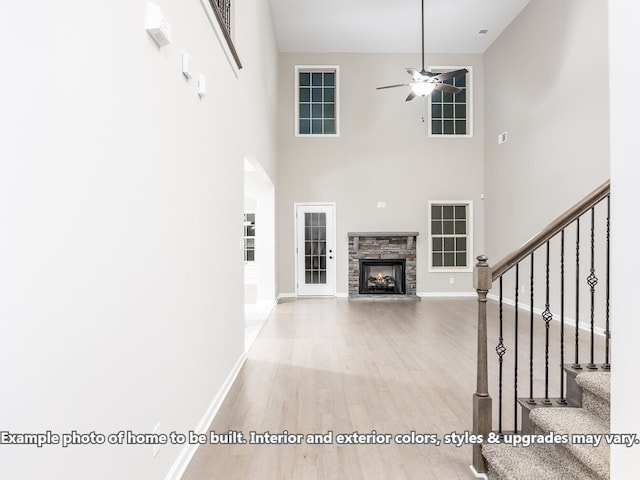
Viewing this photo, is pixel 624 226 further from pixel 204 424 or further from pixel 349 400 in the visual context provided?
pixel 204 424

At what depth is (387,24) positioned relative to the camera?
8.51 m

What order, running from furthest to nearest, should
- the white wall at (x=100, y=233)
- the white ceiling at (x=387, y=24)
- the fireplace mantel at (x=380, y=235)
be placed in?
the fireplace mantel at (x=380, y=235) < the white ceiling at (x=387, y=24) < the white wall at (x=100, y=233)

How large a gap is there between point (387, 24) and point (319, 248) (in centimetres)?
480

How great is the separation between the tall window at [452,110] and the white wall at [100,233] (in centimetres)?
Result: 782

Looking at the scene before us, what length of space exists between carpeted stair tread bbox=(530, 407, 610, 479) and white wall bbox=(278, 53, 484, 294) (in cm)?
735

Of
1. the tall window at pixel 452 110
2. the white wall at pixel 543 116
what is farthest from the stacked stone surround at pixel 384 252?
the tall window at pixel 452 110

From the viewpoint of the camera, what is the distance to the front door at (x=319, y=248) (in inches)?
377

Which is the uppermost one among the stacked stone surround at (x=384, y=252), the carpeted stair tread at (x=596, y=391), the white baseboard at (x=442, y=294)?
the stacked stone surround at (x=384, y=252)

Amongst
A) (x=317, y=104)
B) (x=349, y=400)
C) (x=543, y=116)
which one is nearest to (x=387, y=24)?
(x=317, y=104)

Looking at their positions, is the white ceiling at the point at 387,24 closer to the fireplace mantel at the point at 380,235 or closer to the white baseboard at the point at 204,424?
the fireplace mantel at the point at 380,235

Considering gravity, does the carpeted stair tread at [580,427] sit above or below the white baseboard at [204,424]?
above

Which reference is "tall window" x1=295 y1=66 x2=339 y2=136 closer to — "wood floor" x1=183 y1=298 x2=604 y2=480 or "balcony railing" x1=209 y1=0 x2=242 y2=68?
"wood floor" x1=183 y1=298 x2=604 y2=480

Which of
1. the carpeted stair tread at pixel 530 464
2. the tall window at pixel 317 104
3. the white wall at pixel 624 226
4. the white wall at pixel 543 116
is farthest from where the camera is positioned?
the tall window at pixel 317 104

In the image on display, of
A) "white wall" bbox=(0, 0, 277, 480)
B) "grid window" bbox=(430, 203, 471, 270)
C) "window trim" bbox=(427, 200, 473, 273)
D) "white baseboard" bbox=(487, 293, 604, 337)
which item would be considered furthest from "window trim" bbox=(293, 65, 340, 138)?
"white wall" bbox=(0, 0, 277, 480)
